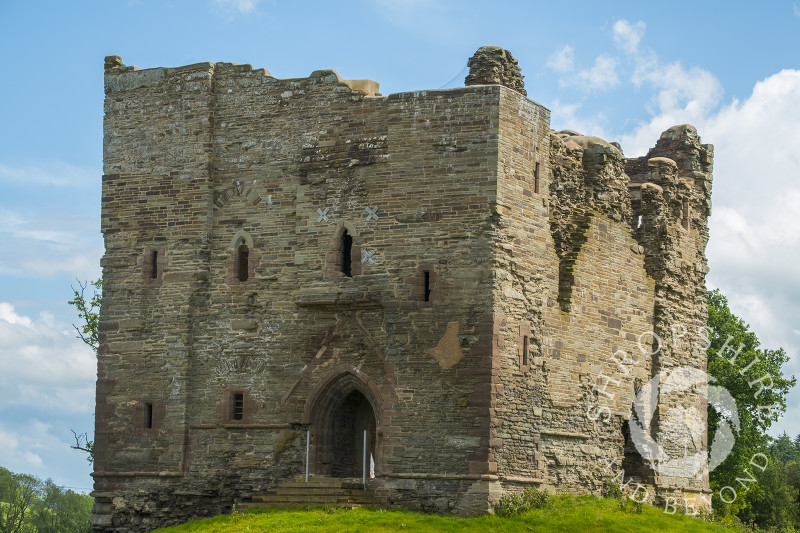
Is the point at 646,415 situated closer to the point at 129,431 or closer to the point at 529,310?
the point at 529,310

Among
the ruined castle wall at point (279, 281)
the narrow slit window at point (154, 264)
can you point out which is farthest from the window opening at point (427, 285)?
the narrow slit window at point (154, 264)

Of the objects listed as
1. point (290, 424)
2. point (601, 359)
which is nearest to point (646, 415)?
point (601, 359)

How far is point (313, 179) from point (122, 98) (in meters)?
5.40

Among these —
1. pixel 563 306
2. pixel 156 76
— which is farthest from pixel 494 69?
pixel 156 76

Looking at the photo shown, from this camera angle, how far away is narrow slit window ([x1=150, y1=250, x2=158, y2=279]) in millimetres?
29375

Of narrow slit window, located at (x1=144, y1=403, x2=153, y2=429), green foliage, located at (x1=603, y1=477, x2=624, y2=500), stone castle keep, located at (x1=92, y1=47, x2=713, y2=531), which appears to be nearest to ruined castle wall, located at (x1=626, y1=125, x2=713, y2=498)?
stone castle keep, located at (x1=92, y1=47, x2=713, y2=531)

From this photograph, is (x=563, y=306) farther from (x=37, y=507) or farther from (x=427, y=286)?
(x=37, y=507)

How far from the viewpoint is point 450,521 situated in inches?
965

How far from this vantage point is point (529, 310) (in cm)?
2691

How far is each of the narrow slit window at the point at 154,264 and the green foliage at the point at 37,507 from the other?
23.2 m

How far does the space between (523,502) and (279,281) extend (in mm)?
7044

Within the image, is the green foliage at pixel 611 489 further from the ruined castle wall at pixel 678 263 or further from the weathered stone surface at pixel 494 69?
the weathered stone surface at pixel 494 69

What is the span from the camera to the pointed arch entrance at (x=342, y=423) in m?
27.3

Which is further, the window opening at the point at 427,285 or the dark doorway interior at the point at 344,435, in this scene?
the dark doorway interior at the point at 344,435
